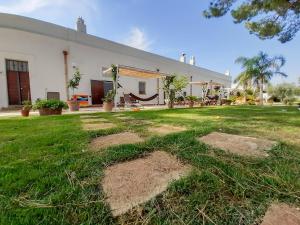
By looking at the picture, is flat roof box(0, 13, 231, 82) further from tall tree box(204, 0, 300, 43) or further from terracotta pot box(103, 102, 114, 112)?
tall tree box(204, 0, 300, 43)

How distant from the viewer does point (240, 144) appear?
58.2 inches

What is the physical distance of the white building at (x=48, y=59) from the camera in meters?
7.74

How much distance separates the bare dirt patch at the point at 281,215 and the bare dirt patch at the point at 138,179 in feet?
1.32

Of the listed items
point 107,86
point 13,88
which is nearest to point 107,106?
point 13,88

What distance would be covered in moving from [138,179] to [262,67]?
56.6 feet

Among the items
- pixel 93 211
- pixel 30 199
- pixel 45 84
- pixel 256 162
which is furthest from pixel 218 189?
pixel 45 84

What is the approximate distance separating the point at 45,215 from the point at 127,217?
1.05 feet

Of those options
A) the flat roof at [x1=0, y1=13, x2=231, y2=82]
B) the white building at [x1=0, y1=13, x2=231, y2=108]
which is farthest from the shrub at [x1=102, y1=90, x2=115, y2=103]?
the flat roof at [x1=0, y1=13, x2=231, y2=82]

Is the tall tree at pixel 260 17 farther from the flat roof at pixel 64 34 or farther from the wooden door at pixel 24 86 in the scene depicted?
the wooden door at pixel 24 86

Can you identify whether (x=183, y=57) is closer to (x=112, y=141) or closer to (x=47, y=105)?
(x=47, y=105)

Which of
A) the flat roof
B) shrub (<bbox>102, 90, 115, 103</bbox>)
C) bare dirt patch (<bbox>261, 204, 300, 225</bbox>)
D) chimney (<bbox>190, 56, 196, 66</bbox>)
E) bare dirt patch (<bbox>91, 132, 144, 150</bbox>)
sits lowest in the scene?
bare dirt patch (<bbox>261, 204, 300, 225</bbox>)

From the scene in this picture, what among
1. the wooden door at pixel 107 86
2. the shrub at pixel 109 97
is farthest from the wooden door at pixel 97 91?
the shrub at pixel 109 97

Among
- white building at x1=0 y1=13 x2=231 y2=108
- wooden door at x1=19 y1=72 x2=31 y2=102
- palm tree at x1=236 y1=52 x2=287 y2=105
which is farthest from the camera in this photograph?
palm tree at x1=236 y1=52 x2=287 y2=105

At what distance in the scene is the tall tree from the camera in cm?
608
